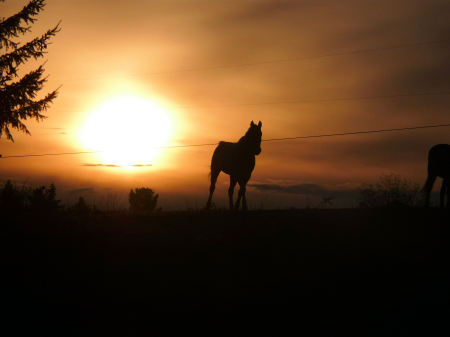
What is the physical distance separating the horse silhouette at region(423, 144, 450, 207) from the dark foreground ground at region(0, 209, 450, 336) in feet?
21.7

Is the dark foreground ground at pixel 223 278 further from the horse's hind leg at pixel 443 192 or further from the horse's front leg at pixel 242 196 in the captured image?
the horse's hind leg at pixel 443 192

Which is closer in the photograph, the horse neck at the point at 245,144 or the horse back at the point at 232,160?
the horse neck at the point at 245,144

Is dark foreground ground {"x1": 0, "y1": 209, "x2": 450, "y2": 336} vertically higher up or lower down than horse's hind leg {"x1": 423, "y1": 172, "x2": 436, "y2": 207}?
lower down

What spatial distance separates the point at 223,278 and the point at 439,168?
1393cm

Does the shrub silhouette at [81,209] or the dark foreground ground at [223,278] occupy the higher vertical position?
the shrub silhouette at [81,209]

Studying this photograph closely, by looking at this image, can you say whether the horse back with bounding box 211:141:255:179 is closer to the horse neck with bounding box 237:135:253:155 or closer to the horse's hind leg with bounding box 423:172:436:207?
the horse neck with bounding box 237:135:253:155

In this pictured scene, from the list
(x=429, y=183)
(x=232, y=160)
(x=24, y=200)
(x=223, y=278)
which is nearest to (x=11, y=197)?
(x=24, y=200)

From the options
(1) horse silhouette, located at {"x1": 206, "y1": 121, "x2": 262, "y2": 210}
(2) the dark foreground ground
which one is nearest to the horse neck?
(1) horse silhouette, located at {"x1": 206, "y1": 121, "x2": 262, "y2": 210}

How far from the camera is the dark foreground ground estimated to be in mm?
8195

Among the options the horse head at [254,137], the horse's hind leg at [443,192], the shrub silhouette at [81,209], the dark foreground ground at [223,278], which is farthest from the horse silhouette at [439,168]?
the shrub silhouette at [81,209]

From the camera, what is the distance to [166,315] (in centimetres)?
841

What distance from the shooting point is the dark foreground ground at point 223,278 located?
26.9 ft

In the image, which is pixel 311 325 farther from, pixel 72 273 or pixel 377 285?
pixel 72 273

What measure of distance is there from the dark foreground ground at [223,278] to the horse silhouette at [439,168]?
663 centimetres
